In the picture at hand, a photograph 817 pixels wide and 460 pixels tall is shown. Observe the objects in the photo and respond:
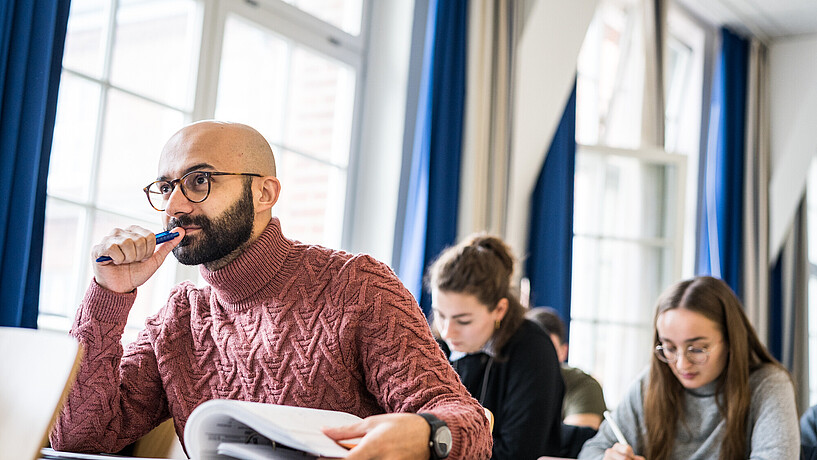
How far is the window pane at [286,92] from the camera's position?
368 cm

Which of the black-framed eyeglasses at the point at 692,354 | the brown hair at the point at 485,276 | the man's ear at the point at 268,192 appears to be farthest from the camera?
the brown hair at the point at 485,276

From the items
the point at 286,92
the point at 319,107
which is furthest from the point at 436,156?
the point at 286,92

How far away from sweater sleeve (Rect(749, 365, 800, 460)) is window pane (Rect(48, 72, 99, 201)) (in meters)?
2.20

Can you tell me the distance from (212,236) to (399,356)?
361 mm

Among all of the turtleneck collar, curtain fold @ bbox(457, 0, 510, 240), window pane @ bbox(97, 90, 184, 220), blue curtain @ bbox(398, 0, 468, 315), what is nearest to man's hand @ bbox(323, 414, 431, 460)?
the turtleneck collar

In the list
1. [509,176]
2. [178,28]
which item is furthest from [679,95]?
[178,28]

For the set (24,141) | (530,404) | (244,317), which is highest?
(24,141)

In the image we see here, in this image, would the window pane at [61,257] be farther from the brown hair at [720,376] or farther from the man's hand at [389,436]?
the man's hand at [389,436]

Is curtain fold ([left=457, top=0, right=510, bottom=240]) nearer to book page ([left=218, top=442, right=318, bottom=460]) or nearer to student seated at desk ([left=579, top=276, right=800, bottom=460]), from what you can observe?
student seated at desk ([left=579, top=276, right=800, bottom=460])

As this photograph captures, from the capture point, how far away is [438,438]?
1156 mm

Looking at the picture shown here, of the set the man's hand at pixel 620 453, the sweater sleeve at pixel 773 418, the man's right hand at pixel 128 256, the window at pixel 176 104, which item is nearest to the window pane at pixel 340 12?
the window at pixel 176 104

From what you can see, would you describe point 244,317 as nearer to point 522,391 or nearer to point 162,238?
point 162,238

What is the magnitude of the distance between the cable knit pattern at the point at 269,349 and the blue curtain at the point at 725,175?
17.3 ft

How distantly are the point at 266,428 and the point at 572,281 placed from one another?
4.24 m
